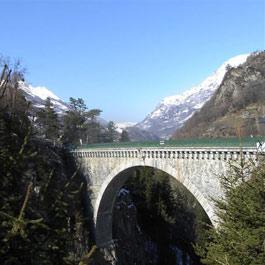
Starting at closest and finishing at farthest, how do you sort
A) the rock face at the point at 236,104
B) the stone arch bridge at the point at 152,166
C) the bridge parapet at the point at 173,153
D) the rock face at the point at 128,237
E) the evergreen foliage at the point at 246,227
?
the evergreen foliage at the point at 246,227, the bridge parapet at the point at 173,153, the stone arch bridge at the point at 152,166, the rock face at the point at 128,237, the rock face at the point at 236,104

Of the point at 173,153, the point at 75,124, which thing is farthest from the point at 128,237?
the point at 75,124

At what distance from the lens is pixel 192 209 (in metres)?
58.7

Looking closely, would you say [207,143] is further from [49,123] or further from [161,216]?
[49,123]

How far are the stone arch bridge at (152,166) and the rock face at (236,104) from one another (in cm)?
4673

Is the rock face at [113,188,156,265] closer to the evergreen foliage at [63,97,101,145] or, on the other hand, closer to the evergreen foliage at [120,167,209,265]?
the evergreen foliage at [120,167,209,265]

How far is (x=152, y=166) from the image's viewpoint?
29000 millimetres

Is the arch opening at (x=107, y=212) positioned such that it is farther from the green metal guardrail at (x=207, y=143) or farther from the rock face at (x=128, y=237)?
the green metal guardrail at (x=207, y=143)

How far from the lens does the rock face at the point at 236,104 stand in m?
90.1

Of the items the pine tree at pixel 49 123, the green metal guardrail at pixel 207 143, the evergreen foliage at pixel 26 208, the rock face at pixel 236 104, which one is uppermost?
the rock face at pixel 236 104

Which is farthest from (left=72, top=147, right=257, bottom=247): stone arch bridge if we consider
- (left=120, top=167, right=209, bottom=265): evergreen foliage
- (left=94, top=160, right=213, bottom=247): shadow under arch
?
(left=120, top=167, right=209, bottom=265): evergreen foliage

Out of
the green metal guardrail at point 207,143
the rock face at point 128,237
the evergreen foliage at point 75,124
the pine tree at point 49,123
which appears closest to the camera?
the green metal guardrail at point 207,143

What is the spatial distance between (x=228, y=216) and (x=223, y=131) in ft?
262

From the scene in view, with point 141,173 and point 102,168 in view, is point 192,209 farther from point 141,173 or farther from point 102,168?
point 102,168

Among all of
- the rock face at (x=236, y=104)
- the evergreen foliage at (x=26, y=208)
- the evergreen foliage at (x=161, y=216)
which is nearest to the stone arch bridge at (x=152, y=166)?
the evergreen foliage at (x=161, y=216)
